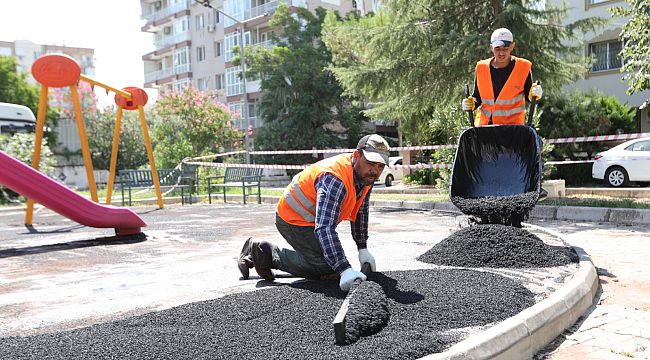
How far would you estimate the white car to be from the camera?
1358 cm

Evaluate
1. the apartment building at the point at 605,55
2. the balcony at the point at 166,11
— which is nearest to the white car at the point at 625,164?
the apartment building at the point at 605,55

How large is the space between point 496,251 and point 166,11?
5168 cm

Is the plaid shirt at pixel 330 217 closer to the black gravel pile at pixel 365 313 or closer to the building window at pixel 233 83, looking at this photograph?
the black gravel pile at pixel 365 313

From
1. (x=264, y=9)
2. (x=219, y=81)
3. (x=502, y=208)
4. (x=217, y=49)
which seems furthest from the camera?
(x=217, y=49)

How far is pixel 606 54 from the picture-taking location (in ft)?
68.6

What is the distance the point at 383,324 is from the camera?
290cm

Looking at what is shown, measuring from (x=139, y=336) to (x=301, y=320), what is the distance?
32.5 inches

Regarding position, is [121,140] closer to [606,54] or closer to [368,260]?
[606,54]

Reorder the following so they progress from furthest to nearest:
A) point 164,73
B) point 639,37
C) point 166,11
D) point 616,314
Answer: point 164,73 < point 166,11 < point 639,37 < point 616,314

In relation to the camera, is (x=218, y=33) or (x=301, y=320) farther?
(x=218, y=33)

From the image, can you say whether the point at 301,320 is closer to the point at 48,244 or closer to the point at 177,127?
the point at 48,244

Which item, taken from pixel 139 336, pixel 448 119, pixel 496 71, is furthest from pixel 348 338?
pixel 448 119

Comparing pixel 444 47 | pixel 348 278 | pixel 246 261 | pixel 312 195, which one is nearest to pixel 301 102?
pixel 444 47

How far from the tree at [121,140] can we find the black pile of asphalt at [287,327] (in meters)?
32.9
